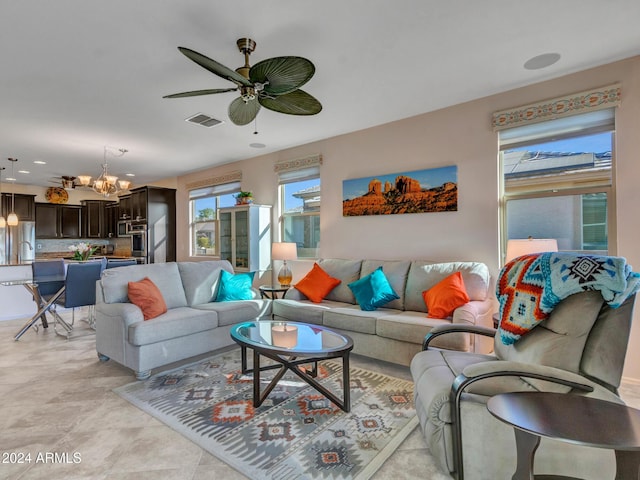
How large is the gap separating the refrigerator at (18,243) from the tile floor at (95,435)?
218 inches

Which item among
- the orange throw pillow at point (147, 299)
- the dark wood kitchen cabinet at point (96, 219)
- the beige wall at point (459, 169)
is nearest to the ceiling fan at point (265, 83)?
the orange throw pillow at point (147, 299)

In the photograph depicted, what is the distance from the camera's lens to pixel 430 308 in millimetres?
3094

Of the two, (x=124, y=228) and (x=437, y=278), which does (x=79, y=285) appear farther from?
(x=124, y=228)

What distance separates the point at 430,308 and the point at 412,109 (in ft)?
7.19

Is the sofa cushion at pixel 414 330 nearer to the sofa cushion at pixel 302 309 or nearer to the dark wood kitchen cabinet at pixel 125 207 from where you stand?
the sofa cushion at pixel 302 309

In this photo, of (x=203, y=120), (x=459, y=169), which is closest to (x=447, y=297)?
(x=459, y=169)

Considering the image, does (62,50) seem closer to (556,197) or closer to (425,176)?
(425,176)

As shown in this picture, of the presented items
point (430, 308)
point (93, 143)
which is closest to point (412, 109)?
point (430, 308)

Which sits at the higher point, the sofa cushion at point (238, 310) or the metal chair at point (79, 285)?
the metal chair at point (79, 285)

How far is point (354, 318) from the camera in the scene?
126 inches

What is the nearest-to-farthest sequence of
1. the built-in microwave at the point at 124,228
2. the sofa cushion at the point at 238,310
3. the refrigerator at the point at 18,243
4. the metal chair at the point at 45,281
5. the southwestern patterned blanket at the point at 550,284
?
the southwestern patterned blanket at the point at 550,284 < the sofa cushion at the point at 238,310 < the metal chair at the point at 45,281 < the refrigerator at the point at 18,243 < the built-in microwave at the point at 124,228

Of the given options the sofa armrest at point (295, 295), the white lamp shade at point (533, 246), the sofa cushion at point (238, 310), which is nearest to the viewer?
the white lamp shade at point (533, 246)

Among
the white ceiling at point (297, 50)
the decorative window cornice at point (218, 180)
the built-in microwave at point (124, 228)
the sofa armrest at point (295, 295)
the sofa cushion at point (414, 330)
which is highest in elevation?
the white ceiling at point (297, 50)

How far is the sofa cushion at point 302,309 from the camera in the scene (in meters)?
3.51
